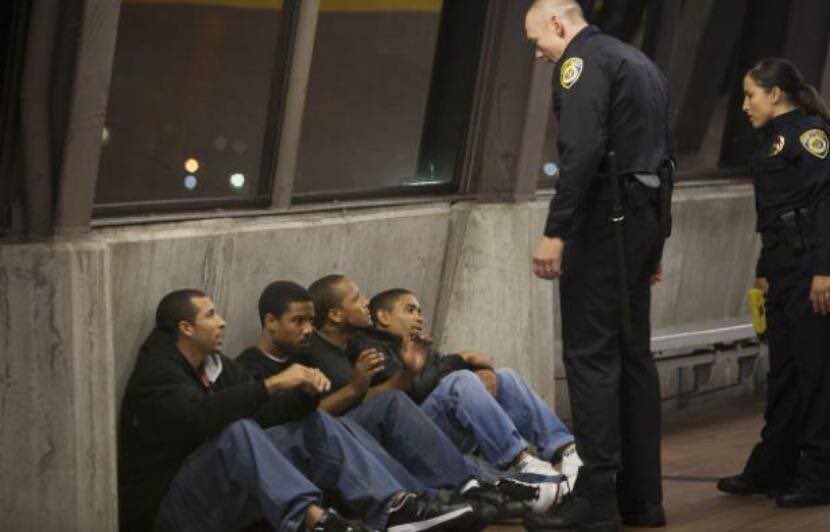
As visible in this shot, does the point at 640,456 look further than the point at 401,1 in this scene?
No

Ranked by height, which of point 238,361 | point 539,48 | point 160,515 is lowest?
point 160,515

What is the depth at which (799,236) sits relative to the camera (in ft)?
25.4

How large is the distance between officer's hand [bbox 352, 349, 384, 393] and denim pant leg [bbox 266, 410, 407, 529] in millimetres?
328

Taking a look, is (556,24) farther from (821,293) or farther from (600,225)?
(821,293)

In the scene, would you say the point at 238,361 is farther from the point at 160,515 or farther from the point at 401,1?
the point at 401,1

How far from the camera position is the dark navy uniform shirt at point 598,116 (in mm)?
6785

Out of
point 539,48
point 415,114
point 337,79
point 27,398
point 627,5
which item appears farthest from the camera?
point 627,5

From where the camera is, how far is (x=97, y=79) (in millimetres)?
6559

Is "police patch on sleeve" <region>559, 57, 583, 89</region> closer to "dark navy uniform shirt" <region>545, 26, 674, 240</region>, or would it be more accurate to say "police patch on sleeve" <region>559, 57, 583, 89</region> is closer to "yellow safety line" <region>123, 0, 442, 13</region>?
"dark navy uniform shirt" <region>545, 26, 674, 240</region>

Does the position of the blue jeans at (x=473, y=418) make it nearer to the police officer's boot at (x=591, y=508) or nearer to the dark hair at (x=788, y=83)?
the police officer's boot at (x=591, y=508)

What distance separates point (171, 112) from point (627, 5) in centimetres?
360

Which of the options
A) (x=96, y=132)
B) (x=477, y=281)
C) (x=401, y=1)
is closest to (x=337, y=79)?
(x=401, y=1)

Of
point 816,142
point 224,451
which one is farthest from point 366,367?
point 816,142

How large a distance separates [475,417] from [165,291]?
144cm
